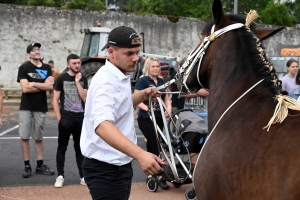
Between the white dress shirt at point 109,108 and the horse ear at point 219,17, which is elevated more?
the horse ear at point 219,17

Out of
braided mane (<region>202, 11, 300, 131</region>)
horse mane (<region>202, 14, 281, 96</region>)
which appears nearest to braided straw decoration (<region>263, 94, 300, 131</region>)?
braided mane (<region>202, 11, 300, 131</region>)

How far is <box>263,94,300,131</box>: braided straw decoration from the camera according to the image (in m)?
3.14

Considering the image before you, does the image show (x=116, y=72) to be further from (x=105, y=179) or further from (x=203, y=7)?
(x=203, y=7)

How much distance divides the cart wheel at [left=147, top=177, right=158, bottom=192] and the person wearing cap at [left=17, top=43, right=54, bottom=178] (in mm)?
2001

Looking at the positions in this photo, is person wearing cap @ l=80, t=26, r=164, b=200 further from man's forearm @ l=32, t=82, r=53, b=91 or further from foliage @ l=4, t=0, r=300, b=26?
foliage @ l=4, t=0, r=300, b=26

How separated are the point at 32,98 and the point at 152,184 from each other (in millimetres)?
2397

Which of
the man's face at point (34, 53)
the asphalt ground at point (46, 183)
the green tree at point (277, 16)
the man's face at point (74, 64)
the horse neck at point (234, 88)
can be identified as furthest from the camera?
the green tree at point (277, 16)

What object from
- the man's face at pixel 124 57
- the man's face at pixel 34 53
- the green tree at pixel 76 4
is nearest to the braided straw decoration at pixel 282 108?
the man's face at pixel 124 57

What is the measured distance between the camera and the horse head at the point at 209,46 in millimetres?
3955

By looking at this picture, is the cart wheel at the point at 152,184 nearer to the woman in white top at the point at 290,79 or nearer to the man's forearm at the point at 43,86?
the man's forearm at the point at 43,86

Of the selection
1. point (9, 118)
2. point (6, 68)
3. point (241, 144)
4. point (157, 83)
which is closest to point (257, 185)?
point (241, 144)

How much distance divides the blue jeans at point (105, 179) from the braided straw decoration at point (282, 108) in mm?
1197

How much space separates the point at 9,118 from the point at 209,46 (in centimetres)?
1301

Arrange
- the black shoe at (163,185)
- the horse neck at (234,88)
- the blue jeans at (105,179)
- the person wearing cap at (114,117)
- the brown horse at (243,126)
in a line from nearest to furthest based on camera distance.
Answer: the brown horse at (243,126)
the horse neck at (234,88)
the person wearing cap at (114,117)
the blue jeans at (105,179)
the black shoe at (163,185)
